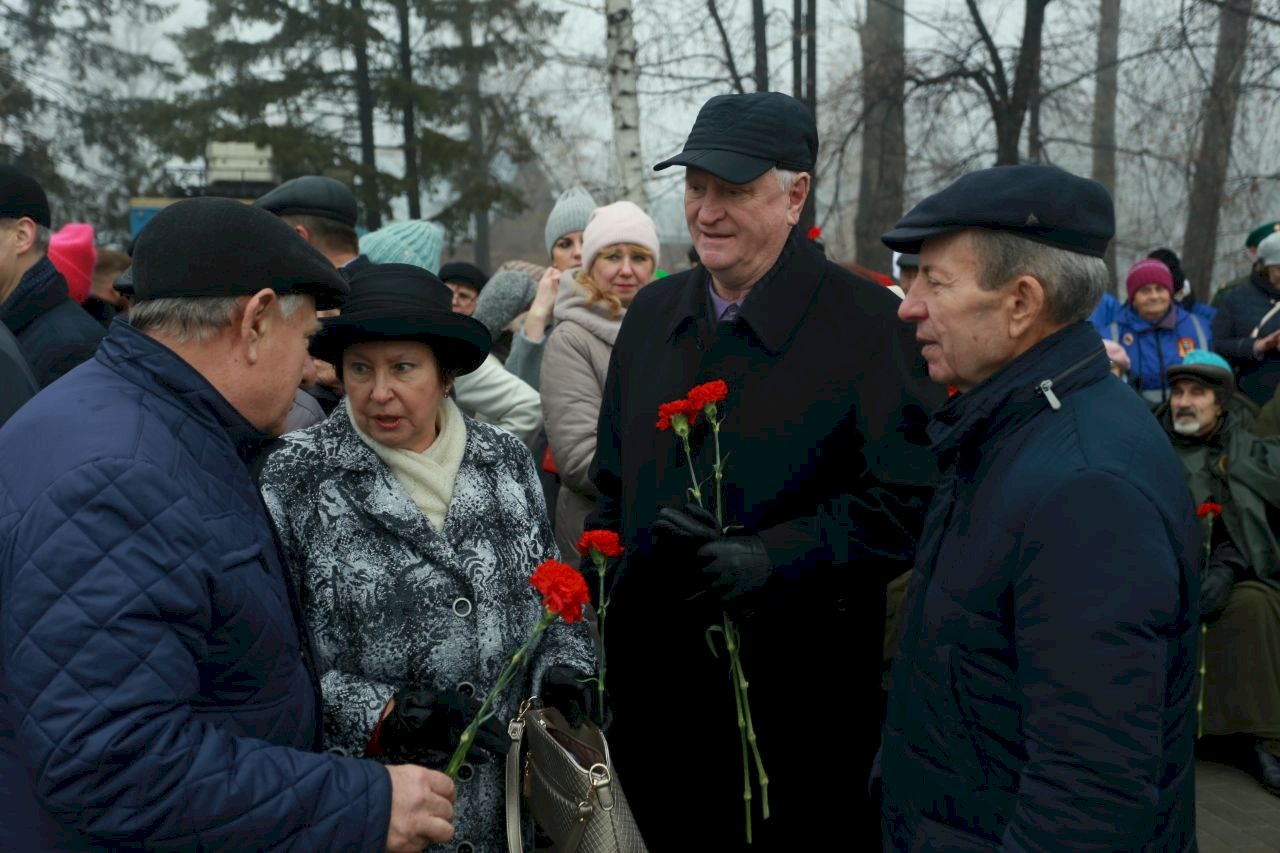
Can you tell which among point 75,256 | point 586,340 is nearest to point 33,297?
point 75,256

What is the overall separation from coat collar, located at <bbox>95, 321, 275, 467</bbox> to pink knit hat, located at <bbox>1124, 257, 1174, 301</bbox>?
7087mm

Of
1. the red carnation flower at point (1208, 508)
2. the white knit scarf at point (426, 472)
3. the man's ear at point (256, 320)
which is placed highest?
the man's ear at point (256, 320)

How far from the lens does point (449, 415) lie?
9.08 ft

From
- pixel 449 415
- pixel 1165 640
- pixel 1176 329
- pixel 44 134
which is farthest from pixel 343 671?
pixel 44 134

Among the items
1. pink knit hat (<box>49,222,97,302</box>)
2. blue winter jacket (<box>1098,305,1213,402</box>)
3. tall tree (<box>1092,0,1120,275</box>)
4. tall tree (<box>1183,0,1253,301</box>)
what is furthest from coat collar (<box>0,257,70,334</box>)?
tall tree (<box>1092,0,1120,275</box>)

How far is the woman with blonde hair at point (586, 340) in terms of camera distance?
4066 millimetres

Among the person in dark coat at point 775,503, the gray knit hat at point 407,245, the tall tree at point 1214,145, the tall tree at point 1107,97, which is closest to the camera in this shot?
the person in dark coat at point 775,503

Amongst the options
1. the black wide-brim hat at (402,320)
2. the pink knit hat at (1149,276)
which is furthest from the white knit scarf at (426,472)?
the pink knit hat at (1149,276)

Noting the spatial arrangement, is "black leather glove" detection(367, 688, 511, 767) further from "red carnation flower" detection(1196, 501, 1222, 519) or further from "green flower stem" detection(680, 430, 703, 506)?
"red carnation flower" detection(1196, 501, 1222, 519)

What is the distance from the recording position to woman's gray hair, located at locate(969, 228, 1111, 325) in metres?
1.92

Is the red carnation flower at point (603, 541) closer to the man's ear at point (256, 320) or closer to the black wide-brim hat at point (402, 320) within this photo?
the black wide-brim hat at point (402, 320)

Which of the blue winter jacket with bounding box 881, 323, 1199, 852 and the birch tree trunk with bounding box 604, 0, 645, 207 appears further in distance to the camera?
the birch tree trunk with bounding box 604, 0, 645, 207

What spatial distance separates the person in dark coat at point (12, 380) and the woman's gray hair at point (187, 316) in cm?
139

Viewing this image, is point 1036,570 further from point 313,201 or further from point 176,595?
point 313,201
